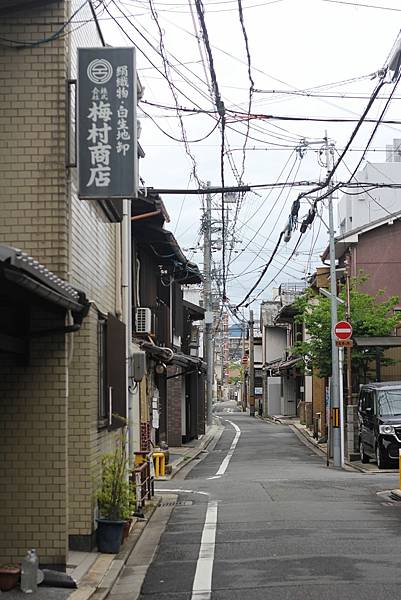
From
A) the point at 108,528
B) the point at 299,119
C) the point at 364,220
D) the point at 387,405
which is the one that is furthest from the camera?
the point at 364,220

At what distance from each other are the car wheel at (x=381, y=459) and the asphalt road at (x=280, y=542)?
3.89 meters

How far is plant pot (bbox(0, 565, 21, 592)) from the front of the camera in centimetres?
834

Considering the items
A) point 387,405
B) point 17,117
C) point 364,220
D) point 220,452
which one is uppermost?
point 364,220

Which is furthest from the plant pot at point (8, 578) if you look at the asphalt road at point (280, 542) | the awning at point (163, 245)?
the awning at point (163, 245)

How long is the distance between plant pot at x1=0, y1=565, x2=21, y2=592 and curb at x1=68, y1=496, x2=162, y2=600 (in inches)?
22.2

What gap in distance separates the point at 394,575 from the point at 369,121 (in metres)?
8.94

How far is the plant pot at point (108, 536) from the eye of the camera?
1074 centimetres

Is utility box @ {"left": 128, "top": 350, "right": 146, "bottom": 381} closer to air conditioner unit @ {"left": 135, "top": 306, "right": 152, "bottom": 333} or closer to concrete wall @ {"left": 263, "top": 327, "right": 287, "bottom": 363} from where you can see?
air conditioner unit @ {"left": 135, "top": 306, "right": 152, "bottom": 333}

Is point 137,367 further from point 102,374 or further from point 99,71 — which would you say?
point 99,71

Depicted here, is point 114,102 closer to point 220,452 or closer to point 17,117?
point 17,117

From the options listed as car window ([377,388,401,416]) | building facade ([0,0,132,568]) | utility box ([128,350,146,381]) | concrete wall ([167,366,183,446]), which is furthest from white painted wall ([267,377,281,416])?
building facade ([0,0,132,568])

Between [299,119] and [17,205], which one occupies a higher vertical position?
[299,119]

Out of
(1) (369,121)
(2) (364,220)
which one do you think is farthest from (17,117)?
(2) (364,220)

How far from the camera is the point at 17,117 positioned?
9766 mm
